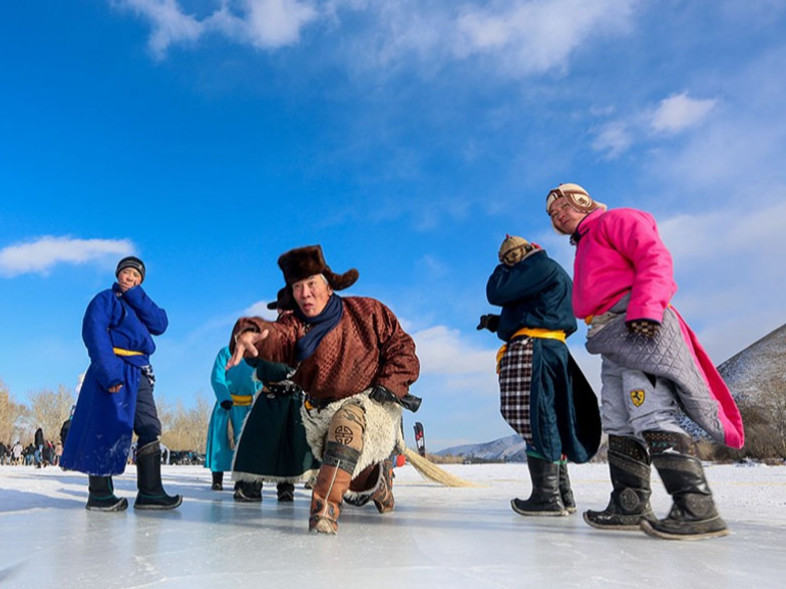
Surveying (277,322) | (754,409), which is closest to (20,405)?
(754,409)

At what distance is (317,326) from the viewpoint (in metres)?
3.03

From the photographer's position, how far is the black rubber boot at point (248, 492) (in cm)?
446

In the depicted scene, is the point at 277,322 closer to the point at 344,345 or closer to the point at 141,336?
the point at 344,345

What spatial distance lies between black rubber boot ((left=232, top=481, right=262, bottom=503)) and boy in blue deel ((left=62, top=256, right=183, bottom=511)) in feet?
2.05

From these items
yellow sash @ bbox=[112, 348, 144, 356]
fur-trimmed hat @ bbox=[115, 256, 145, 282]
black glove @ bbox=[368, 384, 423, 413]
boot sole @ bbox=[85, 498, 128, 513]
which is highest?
fur-trimmed hat @ bbox=[115, 256, 145, 282]

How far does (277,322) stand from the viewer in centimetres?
313

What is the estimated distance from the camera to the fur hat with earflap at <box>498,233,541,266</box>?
3.54m

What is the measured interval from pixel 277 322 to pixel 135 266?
1521mm

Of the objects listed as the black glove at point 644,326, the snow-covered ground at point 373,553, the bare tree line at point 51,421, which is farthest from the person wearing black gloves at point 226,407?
the bare tree line at point 51,421

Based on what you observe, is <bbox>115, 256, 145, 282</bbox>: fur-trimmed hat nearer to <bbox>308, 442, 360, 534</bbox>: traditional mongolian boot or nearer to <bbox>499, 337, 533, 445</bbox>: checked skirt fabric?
<bbox>308, 442, 360, 534</bbox>: traditional mongolian boot

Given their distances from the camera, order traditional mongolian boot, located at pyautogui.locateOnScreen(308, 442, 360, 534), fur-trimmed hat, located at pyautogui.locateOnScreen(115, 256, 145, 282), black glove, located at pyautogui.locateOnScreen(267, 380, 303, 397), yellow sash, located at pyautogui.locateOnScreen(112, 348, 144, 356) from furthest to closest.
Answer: black glove, located at pyautogui.locateOnScreen(267, 380, 303, 397) < fur-trimmed hat, located at pyautogui.locateOnScreen(115, 256, 145, 282) < yellow sash, located at pyautogui.locateOnScreen(112, 348, 144, 356) < traditional mongolian boot, located at pyautogui.locateOnScreen(308, 442, 360, 534)

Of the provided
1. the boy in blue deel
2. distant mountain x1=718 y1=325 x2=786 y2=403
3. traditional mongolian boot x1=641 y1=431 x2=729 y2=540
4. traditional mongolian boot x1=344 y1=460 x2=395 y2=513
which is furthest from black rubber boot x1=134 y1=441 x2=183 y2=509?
distant mountain x1=718 y1=325 x2=786 y2=403

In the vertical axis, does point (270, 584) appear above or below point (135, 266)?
below

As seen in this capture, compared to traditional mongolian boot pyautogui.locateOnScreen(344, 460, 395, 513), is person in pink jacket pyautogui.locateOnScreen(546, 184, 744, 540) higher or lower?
higher
